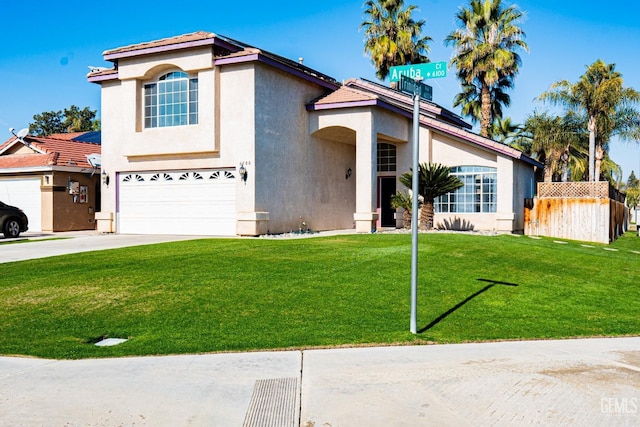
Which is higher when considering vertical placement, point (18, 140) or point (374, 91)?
point (374, 91)

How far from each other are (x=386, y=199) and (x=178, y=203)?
9.17 m

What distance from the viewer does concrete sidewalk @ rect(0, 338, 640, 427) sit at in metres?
4.54

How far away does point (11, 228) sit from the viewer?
19641 millimetres

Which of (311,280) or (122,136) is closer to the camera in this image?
(311,280)

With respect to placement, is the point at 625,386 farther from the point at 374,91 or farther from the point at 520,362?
the point at 374,91

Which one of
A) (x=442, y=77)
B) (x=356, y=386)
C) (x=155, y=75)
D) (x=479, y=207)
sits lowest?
(x=356, y=386)

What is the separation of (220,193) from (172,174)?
2155mm

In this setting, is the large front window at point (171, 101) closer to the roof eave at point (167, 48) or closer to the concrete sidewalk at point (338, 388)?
the roof eave at point (167, 48)

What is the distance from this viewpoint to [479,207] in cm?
2245

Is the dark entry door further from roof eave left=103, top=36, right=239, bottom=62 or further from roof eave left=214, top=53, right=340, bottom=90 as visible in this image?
roof eave left=103, top=36, right=239, bottom=62

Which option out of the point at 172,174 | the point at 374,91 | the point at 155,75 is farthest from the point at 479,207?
the point at 155,75

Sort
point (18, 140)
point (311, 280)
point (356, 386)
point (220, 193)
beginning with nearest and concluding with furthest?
point (356, 386), point (311, 280), point (220, 193), point (18, 140)

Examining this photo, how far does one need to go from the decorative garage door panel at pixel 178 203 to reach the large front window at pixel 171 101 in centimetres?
181

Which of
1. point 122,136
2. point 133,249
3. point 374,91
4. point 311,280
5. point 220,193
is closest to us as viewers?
point 311,280
